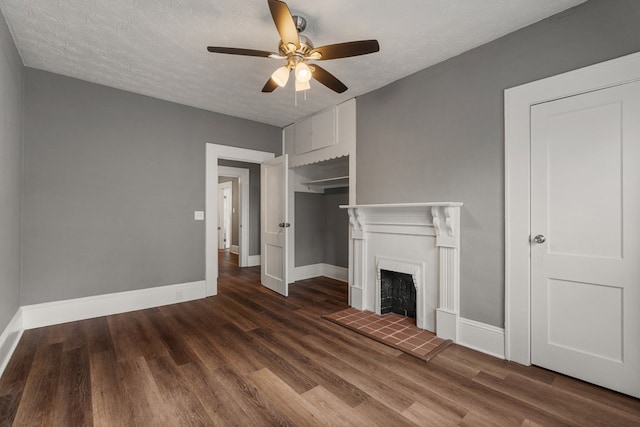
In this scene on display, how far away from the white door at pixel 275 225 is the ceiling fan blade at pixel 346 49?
2054 millimetres

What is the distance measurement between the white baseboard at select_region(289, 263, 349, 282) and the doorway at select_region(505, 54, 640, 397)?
9.59 feet

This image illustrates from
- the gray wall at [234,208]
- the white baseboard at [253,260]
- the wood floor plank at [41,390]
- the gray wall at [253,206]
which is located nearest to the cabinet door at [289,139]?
the gray wall at [253,206]

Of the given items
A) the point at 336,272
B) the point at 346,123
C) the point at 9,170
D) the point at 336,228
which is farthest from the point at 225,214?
the point at 9,170

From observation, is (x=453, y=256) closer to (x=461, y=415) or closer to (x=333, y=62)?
(x=461, y=415)

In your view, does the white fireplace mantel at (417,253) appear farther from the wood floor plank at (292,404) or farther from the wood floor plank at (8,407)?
the wood floor plank at (8,407)

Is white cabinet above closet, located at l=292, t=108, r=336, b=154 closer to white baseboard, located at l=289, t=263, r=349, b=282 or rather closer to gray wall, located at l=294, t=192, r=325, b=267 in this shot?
gray wall, located at l=294, t=192, r=325, b=267

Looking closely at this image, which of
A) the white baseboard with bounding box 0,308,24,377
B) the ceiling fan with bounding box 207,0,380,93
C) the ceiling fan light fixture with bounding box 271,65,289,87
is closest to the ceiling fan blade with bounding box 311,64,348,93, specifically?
the ceiling fan with bounding box 207,0,380,93

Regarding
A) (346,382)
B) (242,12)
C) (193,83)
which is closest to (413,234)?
(346,382)

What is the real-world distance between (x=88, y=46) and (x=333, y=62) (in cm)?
223

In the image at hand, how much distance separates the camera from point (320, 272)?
5391mm

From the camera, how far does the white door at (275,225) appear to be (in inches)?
162

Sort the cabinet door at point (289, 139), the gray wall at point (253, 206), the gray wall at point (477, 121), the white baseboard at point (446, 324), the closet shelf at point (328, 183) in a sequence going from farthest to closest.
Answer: the gray wall at point (253, 206) → the closet shelf at point (328, 183) → the cabinet door at point (289, 139) → the white baseboard at point (446, 324) → the gray wall at point (477, 121)

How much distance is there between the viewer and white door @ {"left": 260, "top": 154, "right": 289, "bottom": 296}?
162 inches

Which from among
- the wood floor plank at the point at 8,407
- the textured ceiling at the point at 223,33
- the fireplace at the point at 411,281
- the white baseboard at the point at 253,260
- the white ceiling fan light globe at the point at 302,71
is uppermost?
the textured ceiling at the point at 223,33
